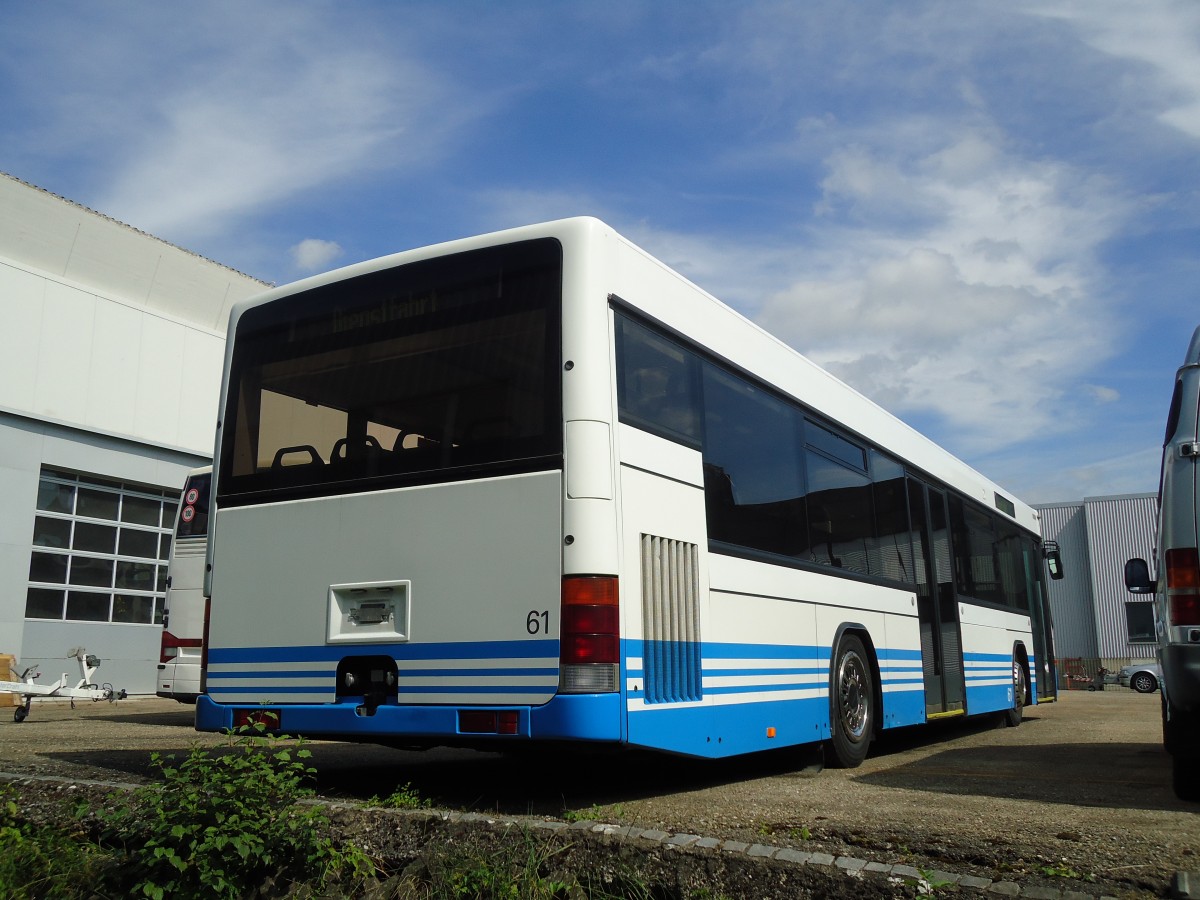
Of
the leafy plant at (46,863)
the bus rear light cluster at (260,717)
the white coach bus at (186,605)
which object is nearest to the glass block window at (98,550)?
the white coach bus at (186,605)

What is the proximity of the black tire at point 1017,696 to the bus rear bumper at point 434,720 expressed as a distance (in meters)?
9.81

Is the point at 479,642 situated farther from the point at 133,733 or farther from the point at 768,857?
the point at 133,733

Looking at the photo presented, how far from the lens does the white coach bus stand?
13219 millimetres

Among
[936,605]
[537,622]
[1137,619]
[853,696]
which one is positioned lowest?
[853,696]

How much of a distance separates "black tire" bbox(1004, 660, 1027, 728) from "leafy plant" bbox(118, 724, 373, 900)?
1086 cm

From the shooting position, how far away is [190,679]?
13188mm

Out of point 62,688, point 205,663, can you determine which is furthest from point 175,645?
point 205,663

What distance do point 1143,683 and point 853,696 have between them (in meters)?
32.1

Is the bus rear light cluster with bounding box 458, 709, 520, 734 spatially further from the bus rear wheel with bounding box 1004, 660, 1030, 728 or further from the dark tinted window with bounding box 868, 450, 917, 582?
the bus rear wheel with bounding box 1004, 660, 1030, 728

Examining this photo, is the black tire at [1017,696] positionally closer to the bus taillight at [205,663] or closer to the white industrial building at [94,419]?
the bus taillight at [205,663]

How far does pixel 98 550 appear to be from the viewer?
70.0ft

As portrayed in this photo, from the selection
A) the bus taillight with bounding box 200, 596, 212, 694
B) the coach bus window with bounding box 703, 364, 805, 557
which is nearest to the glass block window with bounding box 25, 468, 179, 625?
the bus taillight with bounding box 200, 596, 212, 694

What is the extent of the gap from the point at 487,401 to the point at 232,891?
2.65 meters

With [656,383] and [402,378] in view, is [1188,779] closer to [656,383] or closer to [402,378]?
[656,383]
